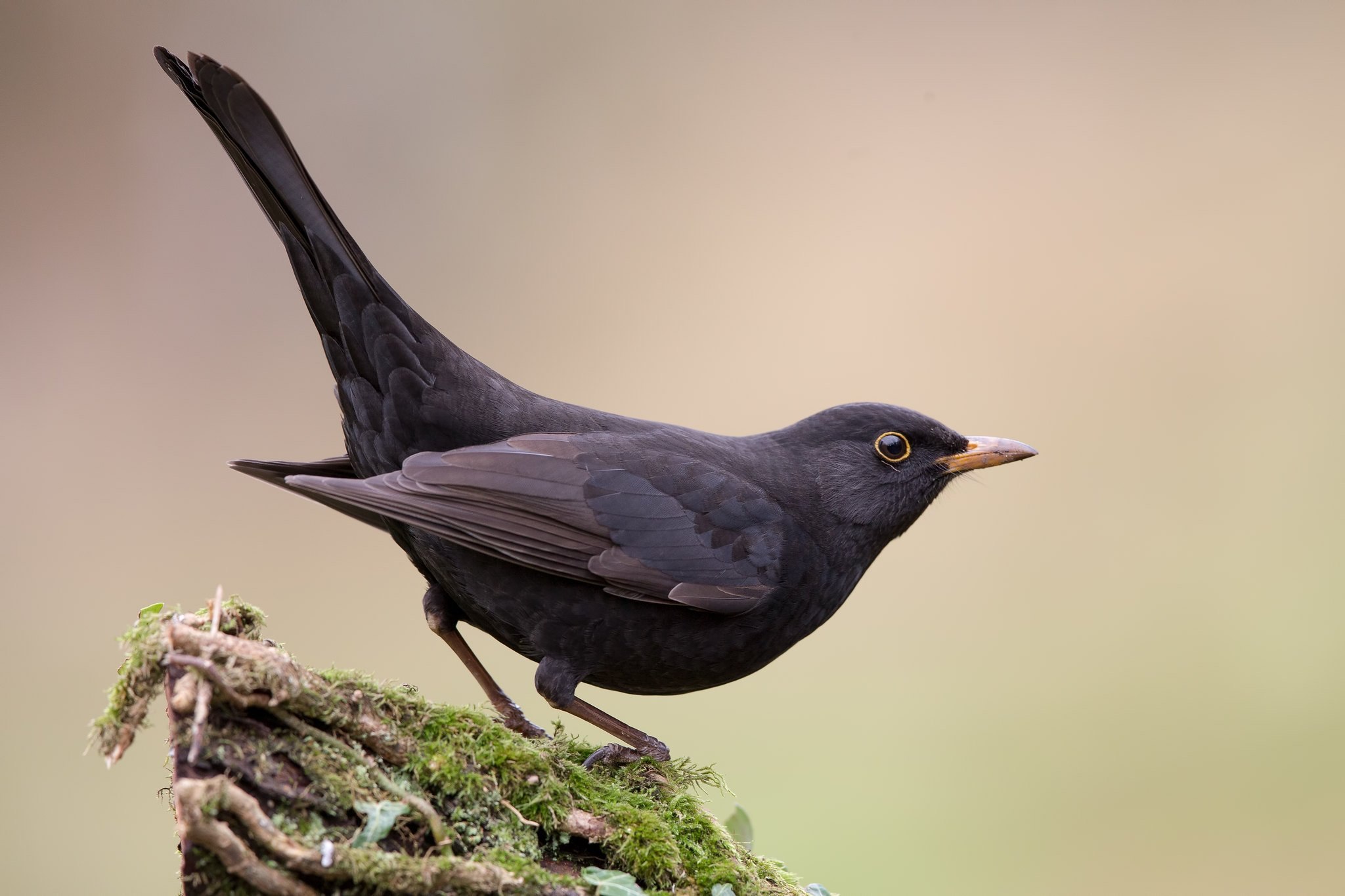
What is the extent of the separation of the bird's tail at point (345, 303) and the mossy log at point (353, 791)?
1.23 metres

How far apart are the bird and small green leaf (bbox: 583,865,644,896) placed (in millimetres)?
703

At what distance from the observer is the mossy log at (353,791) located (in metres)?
2.24

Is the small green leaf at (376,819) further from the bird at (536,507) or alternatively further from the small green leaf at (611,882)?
the bird at (536,507)

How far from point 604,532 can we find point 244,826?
1.73 meters

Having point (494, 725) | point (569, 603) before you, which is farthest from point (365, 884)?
point (569, 603)

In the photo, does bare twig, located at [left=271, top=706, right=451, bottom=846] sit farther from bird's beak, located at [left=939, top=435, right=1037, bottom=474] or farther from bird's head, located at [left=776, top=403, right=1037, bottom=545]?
bird's beak, located at [left=939, top=435, right=1037, bottom=474]

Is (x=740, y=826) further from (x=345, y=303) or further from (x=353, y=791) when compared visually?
(x=345, y=303)

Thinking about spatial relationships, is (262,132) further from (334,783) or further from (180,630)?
(334,783)

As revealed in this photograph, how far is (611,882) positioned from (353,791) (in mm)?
742

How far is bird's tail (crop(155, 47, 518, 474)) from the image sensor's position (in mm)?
3504

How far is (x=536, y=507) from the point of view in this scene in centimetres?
366

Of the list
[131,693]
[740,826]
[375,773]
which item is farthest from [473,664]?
[131,693]

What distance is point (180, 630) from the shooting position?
2.33 meters

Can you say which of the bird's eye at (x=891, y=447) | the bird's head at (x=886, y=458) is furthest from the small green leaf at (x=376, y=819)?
the bird's eye at (x=891, y=447)
